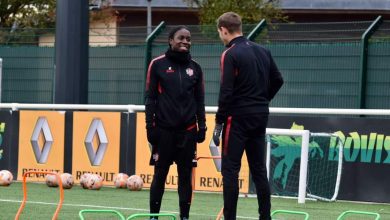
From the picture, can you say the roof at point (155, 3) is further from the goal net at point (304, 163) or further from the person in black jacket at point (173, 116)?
the person in black jacket at point (173, 116)

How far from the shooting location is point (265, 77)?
9992 millimetres

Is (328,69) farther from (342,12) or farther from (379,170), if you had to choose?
(342,12)

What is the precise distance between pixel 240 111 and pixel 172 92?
1.22m

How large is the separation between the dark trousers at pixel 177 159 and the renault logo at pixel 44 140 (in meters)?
6.54

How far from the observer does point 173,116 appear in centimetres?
1085

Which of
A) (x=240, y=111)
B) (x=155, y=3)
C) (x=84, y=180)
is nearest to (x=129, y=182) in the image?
(x=84, y=180)

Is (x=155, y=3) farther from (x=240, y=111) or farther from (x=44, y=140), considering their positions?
(x=240, y=111)

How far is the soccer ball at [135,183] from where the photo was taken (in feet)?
51.8

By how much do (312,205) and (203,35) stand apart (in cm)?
562

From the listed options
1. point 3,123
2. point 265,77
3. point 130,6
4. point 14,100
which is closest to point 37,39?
point 14,100

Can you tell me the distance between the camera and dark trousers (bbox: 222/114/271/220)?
9812 millimetres

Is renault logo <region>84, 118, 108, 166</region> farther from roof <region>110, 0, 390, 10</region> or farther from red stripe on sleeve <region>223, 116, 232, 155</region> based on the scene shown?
roof <region>110, 0, 390, 10</region>

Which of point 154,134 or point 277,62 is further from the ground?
point 277,62

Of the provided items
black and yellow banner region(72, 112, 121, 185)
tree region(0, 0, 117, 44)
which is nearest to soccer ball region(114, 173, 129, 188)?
black and yellow banner region(72, 112, 121, 185)
